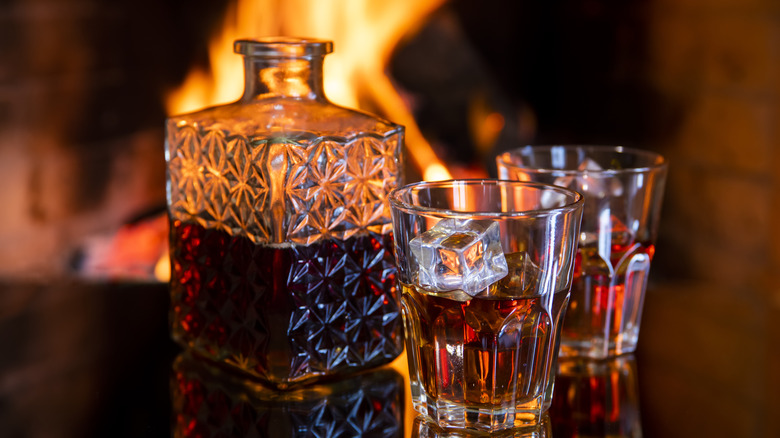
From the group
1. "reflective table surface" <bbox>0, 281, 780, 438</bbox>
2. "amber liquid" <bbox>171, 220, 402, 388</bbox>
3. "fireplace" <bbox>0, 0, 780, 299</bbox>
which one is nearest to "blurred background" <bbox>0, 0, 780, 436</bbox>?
"fireplace" <bbox>0, 0, 780, 299</bbox>

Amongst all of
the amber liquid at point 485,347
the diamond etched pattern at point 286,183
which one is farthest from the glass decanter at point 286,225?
the amber liquid at point 485,347

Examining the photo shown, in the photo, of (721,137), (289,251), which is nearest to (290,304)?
(289,251)

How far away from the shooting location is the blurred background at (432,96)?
1.60 meters

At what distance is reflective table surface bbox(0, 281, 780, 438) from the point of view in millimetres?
715

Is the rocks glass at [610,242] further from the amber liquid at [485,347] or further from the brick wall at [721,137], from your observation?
the brick wall at [721,137]

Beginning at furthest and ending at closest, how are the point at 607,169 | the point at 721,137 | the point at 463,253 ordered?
the point at 721,137 → the point at 607,169 → the point at 463,253

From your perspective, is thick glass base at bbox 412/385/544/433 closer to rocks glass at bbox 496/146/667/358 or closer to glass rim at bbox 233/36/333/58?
rocks glass at bbox 496/146/667/358

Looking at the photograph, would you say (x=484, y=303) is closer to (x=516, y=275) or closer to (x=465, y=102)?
(x=516, y=275)

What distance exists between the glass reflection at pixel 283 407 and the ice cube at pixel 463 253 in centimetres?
13

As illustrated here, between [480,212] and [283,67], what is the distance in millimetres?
275

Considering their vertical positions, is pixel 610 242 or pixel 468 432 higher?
pixel 610 242

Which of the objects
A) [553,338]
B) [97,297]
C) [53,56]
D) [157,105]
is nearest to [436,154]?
[157,105]

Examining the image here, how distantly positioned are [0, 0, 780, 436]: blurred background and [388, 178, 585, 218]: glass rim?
0.89 meters

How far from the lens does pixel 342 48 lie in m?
2.05
